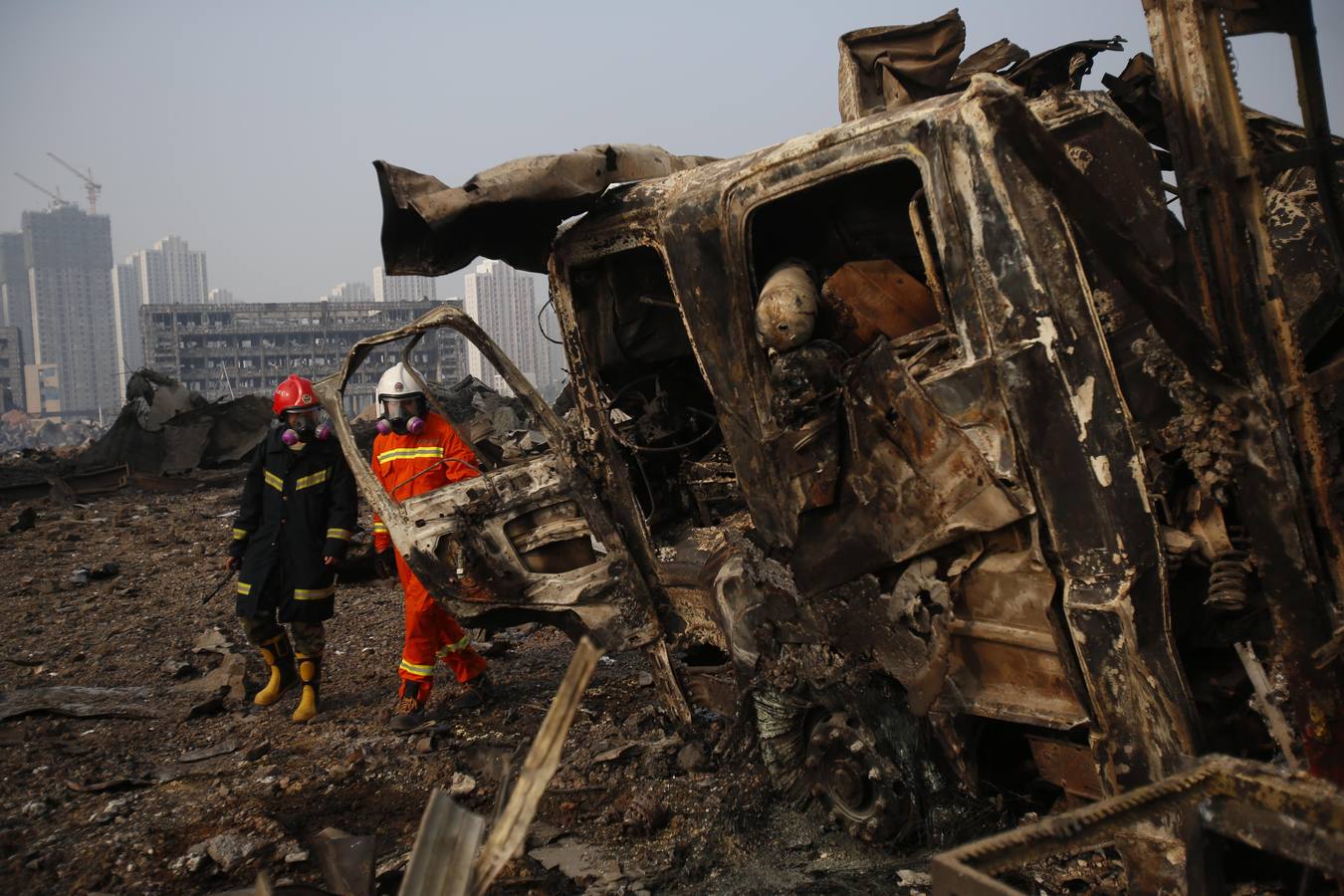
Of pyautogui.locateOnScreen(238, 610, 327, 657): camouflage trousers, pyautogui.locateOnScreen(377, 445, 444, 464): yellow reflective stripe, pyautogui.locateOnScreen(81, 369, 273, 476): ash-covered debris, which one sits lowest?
pyautogui.locateOnScreen(238, 610, 327, 657): camouflage trousers

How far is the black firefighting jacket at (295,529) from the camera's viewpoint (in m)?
5.59

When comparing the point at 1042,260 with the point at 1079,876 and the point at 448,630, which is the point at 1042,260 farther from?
the point at 448,630

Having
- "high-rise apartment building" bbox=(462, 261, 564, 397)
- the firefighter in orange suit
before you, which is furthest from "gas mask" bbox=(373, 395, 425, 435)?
"high-rise apartment building" bbox=(462, 261, 564, 397)

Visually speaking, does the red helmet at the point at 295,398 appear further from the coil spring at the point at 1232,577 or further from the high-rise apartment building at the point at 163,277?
the high-rise apartment building at the point at 163,277

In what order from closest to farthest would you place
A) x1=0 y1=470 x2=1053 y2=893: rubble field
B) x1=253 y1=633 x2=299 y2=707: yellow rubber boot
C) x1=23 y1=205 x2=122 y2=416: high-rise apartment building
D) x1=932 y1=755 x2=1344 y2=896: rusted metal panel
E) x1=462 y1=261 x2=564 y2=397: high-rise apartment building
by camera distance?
x1=932 y1=755 x2=1344 y2=896: rusted metal panel, x1=0 y1=470 x2=1053 y2=893: rubble field, x1=253 y1=633 x2=299 y2=707: yellow rubber boot, x1=462 y1=261 x2=564 y2=397: high-rise apartment building, x1=23 y1=205 x2=122 y2=416: high-rise apartment building

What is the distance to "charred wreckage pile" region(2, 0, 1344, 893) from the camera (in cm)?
272

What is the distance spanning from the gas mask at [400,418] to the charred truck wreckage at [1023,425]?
1.42m

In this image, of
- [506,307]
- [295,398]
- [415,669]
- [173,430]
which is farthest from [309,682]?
[506,307]

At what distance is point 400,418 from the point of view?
5.43 meters

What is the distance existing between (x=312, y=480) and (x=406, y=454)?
63cm

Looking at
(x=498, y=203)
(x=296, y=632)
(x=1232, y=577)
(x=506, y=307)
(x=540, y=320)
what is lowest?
(x=296, y=632)

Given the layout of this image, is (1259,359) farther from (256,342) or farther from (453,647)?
(256,342)

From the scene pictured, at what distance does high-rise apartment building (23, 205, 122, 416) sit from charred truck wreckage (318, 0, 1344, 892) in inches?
2923

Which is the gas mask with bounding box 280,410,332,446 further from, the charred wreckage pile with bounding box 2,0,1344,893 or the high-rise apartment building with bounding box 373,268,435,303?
the high-rise apartment building with bounding box 373,268,435,303
